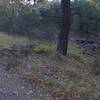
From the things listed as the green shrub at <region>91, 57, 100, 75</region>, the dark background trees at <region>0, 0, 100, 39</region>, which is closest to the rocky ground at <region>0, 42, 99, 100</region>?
the green shrub at <region>91, 57, 100, 75</region>

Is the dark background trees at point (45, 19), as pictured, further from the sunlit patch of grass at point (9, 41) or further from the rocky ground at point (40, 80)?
the rocky ground at point (40, 80)

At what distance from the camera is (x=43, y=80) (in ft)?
19.9

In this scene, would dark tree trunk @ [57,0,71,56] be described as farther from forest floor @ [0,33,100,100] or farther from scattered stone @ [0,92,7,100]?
scattered stone @ [0,92,7,100]

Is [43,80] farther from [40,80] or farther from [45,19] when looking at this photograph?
[45,19]

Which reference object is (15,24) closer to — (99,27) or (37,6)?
(37,6)

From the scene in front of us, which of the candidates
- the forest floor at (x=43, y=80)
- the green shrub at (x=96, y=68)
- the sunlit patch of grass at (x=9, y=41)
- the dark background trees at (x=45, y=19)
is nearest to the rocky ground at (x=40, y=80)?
the forest floor at (x=43, y=80)

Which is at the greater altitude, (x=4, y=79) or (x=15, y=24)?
(x=15, y=24)

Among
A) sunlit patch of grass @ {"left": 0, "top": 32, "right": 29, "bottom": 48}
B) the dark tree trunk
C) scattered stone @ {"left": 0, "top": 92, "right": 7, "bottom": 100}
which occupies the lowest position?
scattered stone @ {"left": 0, "top": 92, "right": 7, "bottom": 100}

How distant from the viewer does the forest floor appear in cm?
526

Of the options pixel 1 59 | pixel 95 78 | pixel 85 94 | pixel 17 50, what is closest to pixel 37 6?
pixel 17 50

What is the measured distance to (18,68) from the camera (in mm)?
6949

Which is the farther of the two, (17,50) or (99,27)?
(99,27)

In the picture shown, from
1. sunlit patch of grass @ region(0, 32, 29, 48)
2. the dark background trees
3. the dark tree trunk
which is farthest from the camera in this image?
the dark background trees

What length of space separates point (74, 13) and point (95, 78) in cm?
1144
